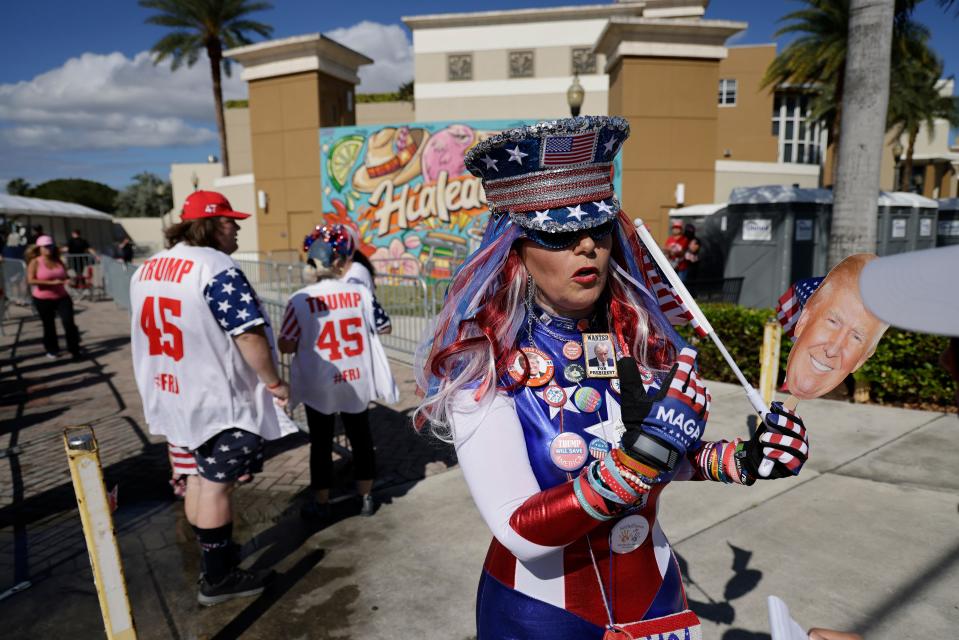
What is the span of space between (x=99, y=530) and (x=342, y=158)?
1860 centimetres

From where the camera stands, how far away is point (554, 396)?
63.1 inches

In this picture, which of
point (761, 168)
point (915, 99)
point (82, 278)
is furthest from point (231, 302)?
point (915, 99)

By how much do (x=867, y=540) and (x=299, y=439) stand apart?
4.83 meters

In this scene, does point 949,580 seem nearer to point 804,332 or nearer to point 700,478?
point 700,478

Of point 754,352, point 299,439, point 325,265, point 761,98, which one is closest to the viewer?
point 325,265

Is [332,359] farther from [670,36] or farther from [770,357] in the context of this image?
[670,36]

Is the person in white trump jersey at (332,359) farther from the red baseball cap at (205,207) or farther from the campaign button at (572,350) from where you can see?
the campaign button at (572,350)

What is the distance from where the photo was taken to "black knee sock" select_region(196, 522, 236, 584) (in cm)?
334

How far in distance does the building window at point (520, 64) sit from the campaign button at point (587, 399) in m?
27.7

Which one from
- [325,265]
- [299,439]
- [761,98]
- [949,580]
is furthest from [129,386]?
[761,98]

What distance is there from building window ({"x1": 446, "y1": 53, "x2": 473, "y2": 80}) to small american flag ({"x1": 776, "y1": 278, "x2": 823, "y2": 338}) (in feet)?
93.2

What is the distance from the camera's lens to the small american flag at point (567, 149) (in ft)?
5.00

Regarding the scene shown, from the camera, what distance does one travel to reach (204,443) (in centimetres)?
323

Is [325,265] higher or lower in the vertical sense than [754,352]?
higher
